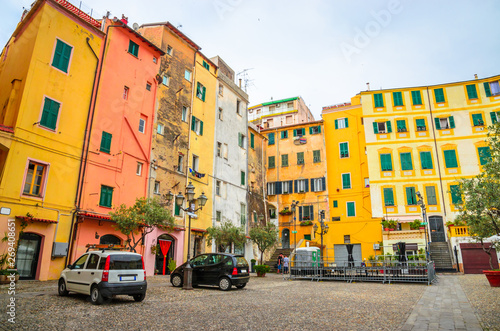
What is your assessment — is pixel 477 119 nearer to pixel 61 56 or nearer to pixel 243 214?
pixel 243 214

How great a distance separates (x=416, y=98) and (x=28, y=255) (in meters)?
37.1

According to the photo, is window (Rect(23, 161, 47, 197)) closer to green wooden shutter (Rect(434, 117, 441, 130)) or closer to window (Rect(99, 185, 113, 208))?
window (Rect(99, 185, 113, 208))

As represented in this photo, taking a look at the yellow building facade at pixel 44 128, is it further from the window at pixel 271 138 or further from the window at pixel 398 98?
the window at pixel 398 98

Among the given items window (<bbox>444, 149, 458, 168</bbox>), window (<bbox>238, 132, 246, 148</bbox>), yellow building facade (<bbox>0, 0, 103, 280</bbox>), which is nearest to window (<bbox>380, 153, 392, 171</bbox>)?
window (<bbox>444, 149, 458, 168</bbox>)

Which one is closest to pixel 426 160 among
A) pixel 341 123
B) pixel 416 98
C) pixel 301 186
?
pixel 416 98

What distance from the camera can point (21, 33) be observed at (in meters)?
21.4

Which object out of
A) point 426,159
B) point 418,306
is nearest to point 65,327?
point 418,306

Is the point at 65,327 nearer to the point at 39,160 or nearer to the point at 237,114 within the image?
the point at 39,160

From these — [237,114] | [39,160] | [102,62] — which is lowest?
[39,160]

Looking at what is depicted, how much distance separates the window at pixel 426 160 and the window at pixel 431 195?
2205 millimetres

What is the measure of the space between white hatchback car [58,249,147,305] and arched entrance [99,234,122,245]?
363 inches

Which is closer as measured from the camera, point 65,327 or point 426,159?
point 65,327

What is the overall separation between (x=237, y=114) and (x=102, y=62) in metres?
17.3

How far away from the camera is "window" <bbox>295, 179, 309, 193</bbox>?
4031 centimetres
